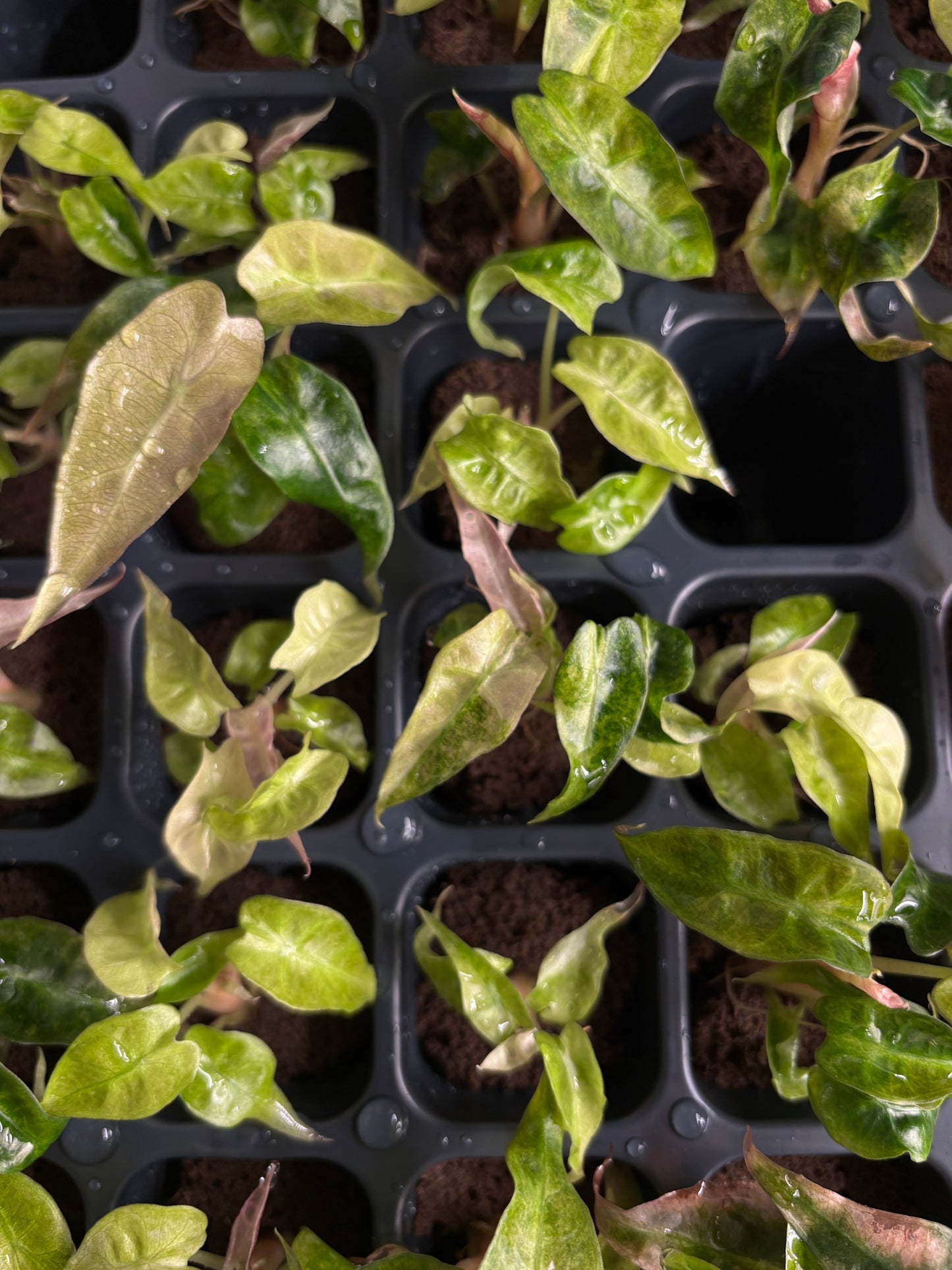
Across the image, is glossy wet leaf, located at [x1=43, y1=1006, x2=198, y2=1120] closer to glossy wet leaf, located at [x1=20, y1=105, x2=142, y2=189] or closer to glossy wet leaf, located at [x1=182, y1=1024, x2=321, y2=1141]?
glossy wet leaf, located at [x1=182, y1=1024, x2=321, y2=1141]

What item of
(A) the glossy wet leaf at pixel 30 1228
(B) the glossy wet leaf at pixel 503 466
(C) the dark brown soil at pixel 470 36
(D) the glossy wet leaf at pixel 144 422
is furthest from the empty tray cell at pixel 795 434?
(A) the glossy wet leaf at pixel 30 1228

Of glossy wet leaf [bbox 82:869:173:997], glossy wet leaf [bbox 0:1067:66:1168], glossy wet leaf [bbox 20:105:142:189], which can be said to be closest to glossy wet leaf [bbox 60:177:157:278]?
glossy wet leaf [bbox 20:105:142:189]

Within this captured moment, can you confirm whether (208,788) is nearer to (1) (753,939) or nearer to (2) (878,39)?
(1) (753,939)

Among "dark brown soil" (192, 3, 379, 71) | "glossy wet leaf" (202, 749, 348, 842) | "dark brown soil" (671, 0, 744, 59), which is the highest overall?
"dark brown soil" (671, 0, 744, 59)

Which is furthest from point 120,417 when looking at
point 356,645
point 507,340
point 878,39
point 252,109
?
point 878,39

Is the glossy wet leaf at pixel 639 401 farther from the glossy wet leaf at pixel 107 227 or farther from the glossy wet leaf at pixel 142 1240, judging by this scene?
the glossy wet leaf at pixel 142 1240

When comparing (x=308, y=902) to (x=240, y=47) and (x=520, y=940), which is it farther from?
(x=240, y=47)
